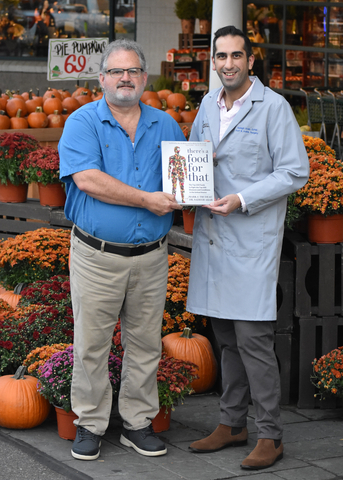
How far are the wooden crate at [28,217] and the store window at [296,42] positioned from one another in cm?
567

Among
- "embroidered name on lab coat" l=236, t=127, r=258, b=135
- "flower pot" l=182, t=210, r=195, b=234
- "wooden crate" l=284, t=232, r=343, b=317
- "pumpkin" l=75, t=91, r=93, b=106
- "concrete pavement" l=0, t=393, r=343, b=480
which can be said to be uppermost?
"pumpkin" l=75, t=91, r=93, b=106

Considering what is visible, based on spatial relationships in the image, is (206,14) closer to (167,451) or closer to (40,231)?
(40,231)

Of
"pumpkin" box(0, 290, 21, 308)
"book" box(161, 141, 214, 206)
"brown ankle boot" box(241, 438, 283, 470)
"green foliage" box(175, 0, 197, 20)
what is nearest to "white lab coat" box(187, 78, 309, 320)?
"book" box(161, 141, 214, 206)

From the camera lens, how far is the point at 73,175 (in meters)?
3.45

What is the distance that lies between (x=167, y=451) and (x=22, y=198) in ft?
11.8

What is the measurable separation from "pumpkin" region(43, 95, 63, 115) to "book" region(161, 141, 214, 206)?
5.29m

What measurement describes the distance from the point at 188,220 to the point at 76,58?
427cm

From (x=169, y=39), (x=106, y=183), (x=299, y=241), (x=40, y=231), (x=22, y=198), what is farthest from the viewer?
(x=169, y=39)

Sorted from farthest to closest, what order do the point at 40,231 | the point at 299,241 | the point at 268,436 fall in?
the point at 40,231 < the point at 299,241 < the point at 268,436

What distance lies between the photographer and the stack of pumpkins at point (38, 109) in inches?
320

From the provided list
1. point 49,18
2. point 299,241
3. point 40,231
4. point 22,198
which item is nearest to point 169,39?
point 49,18

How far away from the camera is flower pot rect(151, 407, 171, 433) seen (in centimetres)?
398

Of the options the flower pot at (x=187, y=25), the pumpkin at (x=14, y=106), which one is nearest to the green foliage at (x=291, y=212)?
the pumpkin at (x=14, y=106)

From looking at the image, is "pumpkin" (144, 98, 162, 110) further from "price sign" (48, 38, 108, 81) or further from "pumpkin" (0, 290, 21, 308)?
"pumpkin" (0, 290, 21, 308)
